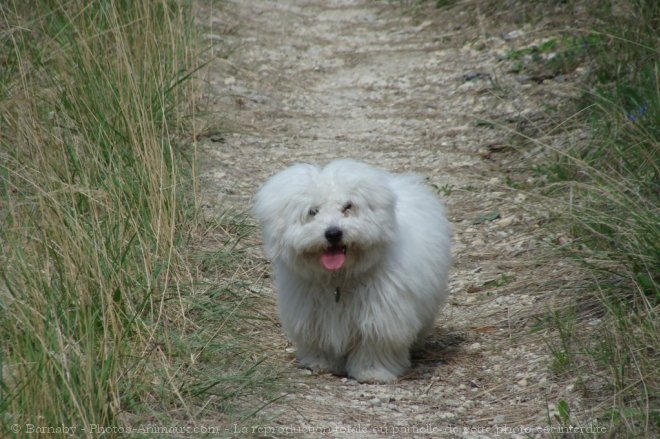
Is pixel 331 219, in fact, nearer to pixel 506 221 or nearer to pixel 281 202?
pixel 281 202

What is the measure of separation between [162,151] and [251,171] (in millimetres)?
2136

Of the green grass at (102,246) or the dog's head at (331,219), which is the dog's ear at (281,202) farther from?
the green grass at (102,246)

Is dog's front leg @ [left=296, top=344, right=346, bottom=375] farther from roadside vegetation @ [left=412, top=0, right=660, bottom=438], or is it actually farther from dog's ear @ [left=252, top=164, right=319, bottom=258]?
roadside vegetation @ [left=412, top=0, right=660, bottom=438]

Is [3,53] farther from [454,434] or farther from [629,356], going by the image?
[629,356]

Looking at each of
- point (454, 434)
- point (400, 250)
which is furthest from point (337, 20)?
point (454, 434)

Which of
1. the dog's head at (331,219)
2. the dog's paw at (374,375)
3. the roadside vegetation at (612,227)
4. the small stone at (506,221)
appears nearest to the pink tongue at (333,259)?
the dog's head at (331,219)

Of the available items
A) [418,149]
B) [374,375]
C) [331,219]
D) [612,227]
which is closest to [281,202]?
[331,219]

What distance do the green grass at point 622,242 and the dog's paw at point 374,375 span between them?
2.47 feet

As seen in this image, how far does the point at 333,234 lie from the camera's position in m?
3.96

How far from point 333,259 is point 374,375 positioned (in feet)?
2.02

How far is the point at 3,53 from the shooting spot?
200 inches

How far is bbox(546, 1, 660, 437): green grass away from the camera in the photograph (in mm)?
3439

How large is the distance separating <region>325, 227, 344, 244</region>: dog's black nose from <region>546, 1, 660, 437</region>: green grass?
3.27ft

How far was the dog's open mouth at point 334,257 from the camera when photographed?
4.00 meters
